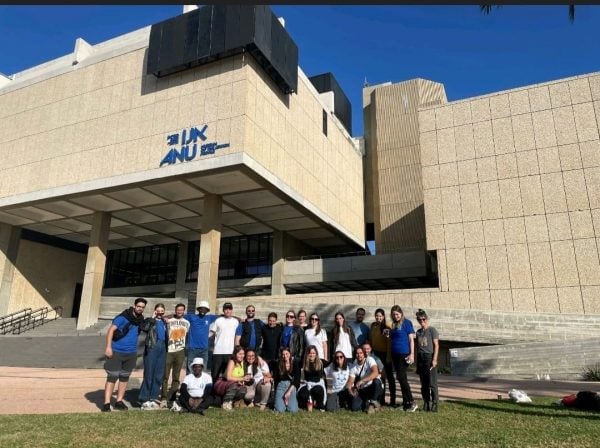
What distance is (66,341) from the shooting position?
21656 mm

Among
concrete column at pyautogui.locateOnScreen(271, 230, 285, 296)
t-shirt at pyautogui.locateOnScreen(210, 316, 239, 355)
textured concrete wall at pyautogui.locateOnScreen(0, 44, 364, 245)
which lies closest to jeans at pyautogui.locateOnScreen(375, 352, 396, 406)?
t-shirt at pyautogui.locateOnScreen(210, 316, 239, 355)

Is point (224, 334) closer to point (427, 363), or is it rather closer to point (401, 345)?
point (401, 345)

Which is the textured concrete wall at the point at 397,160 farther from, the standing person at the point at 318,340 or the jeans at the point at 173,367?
the jeans at the point at 173,367

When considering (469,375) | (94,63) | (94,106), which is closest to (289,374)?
(469,375)

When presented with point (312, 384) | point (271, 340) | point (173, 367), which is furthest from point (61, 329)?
point (312, 384)

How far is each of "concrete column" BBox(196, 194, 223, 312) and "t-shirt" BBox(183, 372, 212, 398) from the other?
1743 cm

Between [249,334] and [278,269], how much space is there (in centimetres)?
2431

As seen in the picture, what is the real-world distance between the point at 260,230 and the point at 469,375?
68.8 ft

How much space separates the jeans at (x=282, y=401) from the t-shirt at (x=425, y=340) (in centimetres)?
235

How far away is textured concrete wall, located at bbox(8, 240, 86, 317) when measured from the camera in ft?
109

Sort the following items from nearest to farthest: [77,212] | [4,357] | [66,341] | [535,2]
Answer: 1. [535,2]
2. [4,357]
3. [66,341]
4. [77,212]

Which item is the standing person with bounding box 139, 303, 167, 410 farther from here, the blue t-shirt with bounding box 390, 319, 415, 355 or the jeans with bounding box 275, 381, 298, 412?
the blue t-shirt with bounding box 390, 319, 415, 355

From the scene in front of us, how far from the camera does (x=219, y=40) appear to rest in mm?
24078

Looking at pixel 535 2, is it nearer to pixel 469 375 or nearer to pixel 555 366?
pixel 469 375
